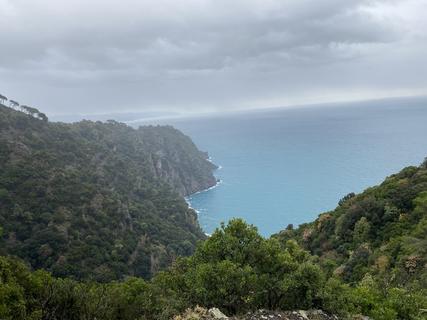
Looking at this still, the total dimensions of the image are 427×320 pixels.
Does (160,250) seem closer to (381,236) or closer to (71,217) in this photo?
(71,217)

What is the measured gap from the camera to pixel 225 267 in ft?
60.7

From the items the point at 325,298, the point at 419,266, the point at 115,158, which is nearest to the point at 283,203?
the point at 115,158

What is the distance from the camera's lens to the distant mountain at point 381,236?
38312 millimetres

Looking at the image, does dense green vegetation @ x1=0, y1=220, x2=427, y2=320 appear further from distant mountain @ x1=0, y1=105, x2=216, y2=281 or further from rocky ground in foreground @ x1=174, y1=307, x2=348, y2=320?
distant mountain @ x1=0, y1=105, x2=216, y2=281

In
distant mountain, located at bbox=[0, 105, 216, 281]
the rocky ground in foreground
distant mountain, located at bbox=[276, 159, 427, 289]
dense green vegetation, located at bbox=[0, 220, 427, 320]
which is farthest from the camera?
distant mountain, located at bbox=[0, 105, 216, 281]

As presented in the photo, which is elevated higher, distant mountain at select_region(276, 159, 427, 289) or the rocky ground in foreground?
the rocky ground in foreground

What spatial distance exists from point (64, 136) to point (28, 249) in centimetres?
7975

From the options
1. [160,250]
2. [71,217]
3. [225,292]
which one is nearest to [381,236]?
[225,292]

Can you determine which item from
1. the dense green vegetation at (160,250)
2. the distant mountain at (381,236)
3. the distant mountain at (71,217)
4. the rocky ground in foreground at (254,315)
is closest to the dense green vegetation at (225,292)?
the dense green vegetation at (160,250)

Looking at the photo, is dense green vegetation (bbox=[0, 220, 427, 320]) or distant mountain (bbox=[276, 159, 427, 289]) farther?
distant mountain (bbox=[276, 159, 427, 289])

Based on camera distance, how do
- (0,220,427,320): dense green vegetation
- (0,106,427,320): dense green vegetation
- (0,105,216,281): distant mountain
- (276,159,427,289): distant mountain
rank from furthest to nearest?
(0,105,216,281): distant mountain → (276,159,427,289): distant mountain → (0,106,427,320): dense green vegetation → (0,220,427,320): dense green vegetation

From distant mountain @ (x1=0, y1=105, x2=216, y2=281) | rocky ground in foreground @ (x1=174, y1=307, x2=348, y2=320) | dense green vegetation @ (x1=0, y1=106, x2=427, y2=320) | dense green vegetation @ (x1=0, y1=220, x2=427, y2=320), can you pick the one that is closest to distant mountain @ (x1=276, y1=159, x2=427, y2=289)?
dense green vegetation @ (x1=0, y1=106, x2=427, y2=320)

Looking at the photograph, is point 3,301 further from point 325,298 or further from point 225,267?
point 325,298

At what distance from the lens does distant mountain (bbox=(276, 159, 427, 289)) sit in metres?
38.3
